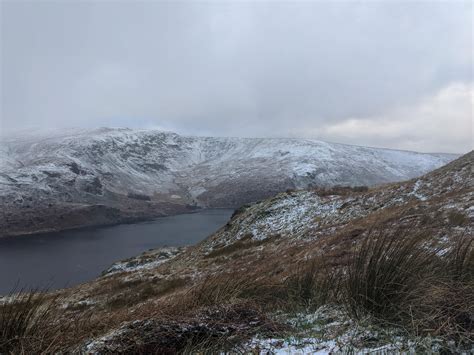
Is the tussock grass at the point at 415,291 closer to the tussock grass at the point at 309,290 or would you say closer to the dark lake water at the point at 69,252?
the tussock grass at the point at 309,290

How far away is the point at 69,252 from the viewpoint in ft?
326

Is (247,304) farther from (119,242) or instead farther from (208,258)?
(119,242)

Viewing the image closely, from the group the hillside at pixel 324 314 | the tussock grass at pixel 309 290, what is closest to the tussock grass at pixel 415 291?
the hillside at pixel 324 314

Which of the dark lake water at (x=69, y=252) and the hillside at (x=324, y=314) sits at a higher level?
the hillside at (x=324, y=314)

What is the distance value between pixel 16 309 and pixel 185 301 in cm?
230

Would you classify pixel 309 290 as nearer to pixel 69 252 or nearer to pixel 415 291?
pixel 415 291

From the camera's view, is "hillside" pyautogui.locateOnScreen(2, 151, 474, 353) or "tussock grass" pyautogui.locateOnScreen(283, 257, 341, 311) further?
"tussock grass" pyautogui.locateOnScreen(283, 257, 341, 311)

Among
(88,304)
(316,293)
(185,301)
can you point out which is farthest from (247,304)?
(88,304)

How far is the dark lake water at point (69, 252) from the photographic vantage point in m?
73.0

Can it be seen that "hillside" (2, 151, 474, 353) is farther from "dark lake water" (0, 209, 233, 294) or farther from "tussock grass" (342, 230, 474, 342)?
"dark lake water" (0, 209, 233, 294)

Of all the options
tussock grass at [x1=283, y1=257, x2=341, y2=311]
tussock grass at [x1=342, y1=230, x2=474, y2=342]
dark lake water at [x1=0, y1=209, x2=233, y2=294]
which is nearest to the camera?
tussock grass at [x1=342, y1=230, x2=474, y2=342]

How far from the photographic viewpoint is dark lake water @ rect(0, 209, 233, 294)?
73.0 m

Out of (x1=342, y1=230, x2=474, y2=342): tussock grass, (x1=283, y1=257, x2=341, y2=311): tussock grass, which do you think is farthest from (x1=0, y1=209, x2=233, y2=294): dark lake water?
(x1=342, y1=230, x2=474, y2=342): tussock grass

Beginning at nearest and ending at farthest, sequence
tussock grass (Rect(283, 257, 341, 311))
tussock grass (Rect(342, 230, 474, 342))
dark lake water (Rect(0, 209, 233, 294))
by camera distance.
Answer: tussock grass (Rect(342, 230, 474, 342)), tussock grass (Rect(283, 257, 341, 311)), dark lake water (Rect(0, 209, 233, 294))
